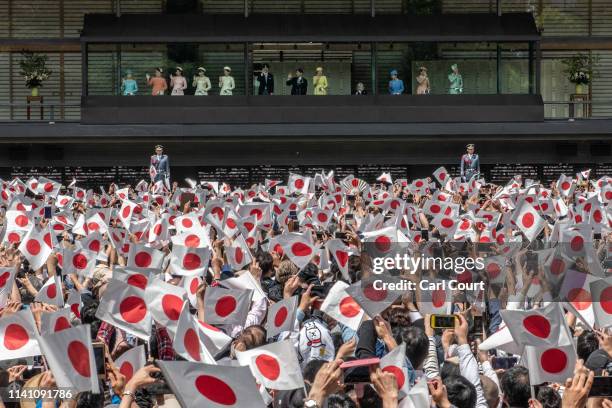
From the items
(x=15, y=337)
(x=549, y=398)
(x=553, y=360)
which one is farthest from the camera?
(x=15, y=337)

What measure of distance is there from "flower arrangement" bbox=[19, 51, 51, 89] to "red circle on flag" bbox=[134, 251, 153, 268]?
93.0ft

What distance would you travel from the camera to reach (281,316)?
32.6 feet

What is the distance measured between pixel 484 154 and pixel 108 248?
23.6m

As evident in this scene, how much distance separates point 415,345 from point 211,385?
3093mm

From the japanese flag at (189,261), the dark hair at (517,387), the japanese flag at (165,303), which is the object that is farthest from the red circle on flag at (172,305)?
the japanese flag at (189,261)

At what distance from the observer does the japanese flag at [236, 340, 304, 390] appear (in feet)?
24.6

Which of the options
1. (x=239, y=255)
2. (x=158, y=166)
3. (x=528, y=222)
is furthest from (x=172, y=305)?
(x=158, y=166)

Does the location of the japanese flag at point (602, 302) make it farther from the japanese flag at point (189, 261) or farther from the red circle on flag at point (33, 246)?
the red circle on flag at point (33, 246)

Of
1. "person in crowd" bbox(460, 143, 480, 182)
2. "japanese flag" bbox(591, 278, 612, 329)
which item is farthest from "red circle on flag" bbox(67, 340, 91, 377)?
"person in crowd" bbox(460, 143, 480, 182)

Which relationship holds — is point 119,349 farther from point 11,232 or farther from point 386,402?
point 11,232

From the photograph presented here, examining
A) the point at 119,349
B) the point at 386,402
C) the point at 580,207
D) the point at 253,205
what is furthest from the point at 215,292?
the point at 580,207

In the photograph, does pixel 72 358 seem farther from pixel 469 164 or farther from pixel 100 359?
pixel 469 164

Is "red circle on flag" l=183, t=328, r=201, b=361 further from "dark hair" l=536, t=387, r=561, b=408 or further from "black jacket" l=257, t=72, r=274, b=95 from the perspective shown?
"black jacket" l=257, t=72, r=274, b=95

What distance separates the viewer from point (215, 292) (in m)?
10.0
